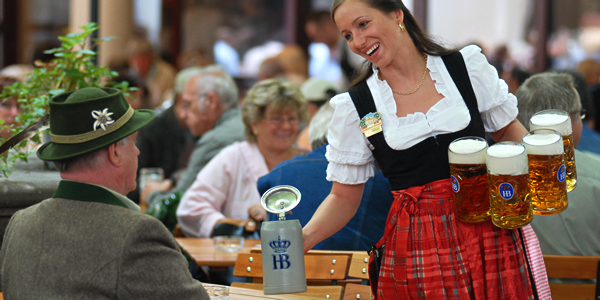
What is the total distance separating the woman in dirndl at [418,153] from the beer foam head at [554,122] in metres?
0.07

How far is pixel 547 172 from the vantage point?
1751 mm

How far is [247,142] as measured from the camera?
13.0 ft

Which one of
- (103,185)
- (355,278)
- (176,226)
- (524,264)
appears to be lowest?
(176,226)

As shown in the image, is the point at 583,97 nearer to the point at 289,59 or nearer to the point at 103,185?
the point at 103,185

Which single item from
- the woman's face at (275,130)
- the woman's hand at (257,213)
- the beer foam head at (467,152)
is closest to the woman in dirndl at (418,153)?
the beer foam head at (467,152)

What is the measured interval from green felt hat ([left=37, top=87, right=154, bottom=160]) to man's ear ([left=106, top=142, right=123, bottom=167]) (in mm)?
35

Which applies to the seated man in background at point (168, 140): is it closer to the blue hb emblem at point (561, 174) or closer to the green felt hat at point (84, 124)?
the green felt hat at point (84, 124)

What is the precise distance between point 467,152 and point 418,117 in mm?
241

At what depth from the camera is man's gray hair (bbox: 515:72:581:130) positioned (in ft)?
8.61

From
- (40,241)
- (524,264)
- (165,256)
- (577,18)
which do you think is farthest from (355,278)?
(577,18)

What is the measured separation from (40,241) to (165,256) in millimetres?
324

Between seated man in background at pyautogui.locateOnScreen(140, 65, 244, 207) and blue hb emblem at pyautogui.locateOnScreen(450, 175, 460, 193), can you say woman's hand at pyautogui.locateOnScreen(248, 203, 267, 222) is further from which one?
blue hb emblem at pyautogui.locateOnScreen(450, 175, 460, 193)

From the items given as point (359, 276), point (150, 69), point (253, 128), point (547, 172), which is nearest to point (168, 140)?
point (253, 128)

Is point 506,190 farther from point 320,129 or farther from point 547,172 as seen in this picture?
point 320,129
